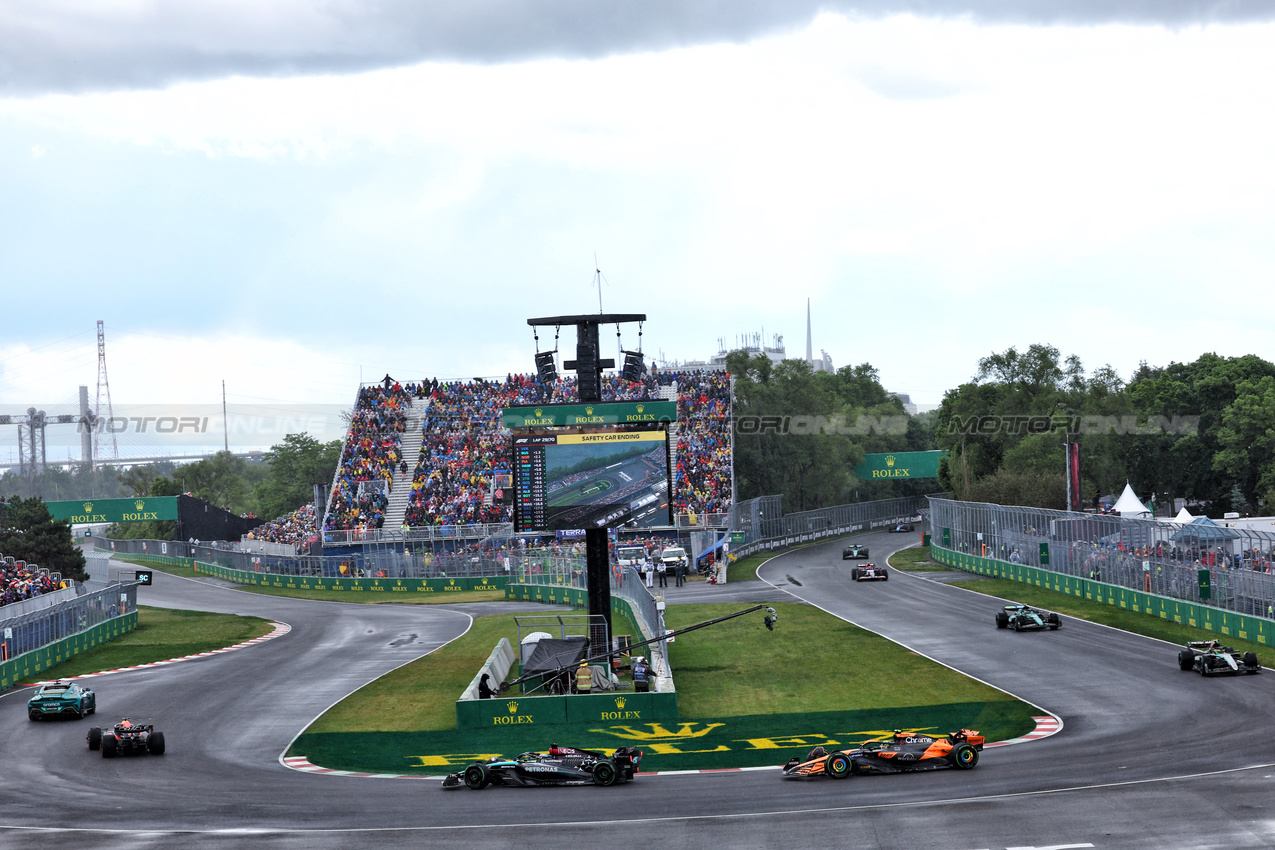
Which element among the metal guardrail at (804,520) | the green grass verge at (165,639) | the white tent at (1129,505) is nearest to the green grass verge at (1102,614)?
the white tent at (1129,505)

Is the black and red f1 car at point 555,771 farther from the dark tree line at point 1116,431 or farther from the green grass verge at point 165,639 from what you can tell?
the dark tree line at point 1116,431

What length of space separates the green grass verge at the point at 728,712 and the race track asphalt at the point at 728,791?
125cm

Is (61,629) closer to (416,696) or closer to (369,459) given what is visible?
(416,696)

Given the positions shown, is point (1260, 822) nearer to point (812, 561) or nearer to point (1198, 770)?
point (1198, 770)

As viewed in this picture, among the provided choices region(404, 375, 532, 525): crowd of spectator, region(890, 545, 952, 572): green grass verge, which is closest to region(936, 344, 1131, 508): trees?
region(890, 545, 952, 572): green grass verge

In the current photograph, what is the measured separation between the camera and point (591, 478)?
34.8m

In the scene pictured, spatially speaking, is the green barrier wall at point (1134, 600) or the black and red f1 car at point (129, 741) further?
the green barrier wall at point (1134, 600)

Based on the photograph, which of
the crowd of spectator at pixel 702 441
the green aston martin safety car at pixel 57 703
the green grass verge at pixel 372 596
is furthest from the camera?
the crowd of spectator at pixel 702 441

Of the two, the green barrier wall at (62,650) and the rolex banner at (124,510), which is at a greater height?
the rolex banner at (124,510)

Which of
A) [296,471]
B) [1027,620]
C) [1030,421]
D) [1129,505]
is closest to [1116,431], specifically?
[1030,421]

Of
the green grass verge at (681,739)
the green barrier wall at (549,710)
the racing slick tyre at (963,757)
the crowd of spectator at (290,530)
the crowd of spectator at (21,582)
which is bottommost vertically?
the green grass verge at (681,739)

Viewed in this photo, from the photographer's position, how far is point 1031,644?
1606 inches

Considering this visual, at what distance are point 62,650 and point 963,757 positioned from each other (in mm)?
35145

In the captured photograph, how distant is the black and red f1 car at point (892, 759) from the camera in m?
23.8
